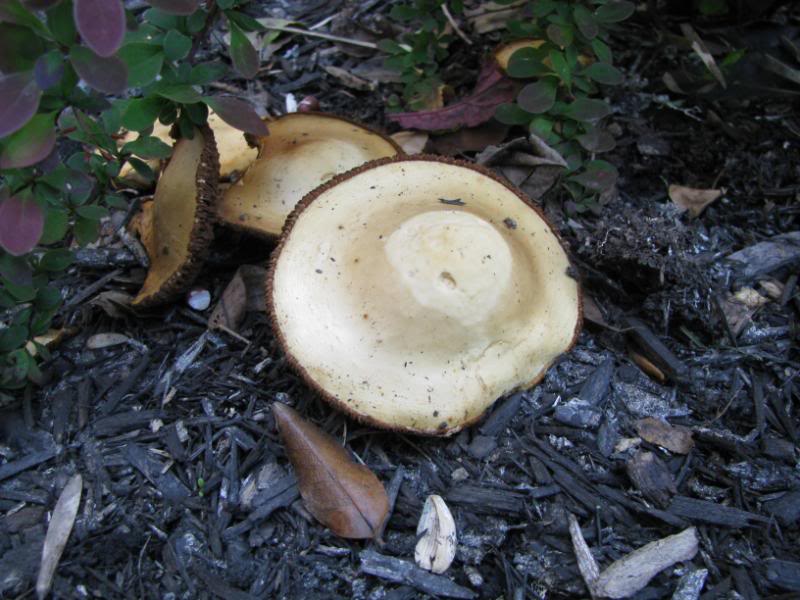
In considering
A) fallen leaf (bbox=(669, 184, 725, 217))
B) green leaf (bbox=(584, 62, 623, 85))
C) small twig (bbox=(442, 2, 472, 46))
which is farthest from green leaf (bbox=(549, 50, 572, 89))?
small twig (bbox=(442, 2, 472, 46))

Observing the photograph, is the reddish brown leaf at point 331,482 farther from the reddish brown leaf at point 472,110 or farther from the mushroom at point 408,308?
the reddish brown leaf at point 472,110

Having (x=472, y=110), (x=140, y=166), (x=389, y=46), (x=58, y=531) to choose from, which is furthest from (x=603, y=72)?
(x=58, y=531)

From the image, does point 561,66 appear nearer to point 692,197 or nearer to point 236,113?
point 692,197

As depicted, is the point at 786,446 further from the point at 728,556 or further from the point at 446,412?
the point at 446,412

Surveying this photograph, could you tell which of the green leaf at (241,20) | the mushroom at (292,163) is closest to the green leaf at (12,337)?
the mushroom at (292,163)

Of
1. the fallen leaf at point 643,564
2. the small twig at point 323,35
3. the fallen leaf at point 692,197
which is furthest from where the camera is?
the small twig at point 323,35

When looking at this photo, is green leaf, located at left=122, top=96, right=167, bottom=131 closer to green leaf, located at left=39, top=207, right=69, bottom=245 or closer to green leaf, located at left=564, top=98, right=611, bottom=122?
green leaf, located at left=39, top=207, right=69, bottom=245

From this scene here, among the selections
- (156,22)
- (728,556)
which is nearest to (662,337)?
(728,556)
